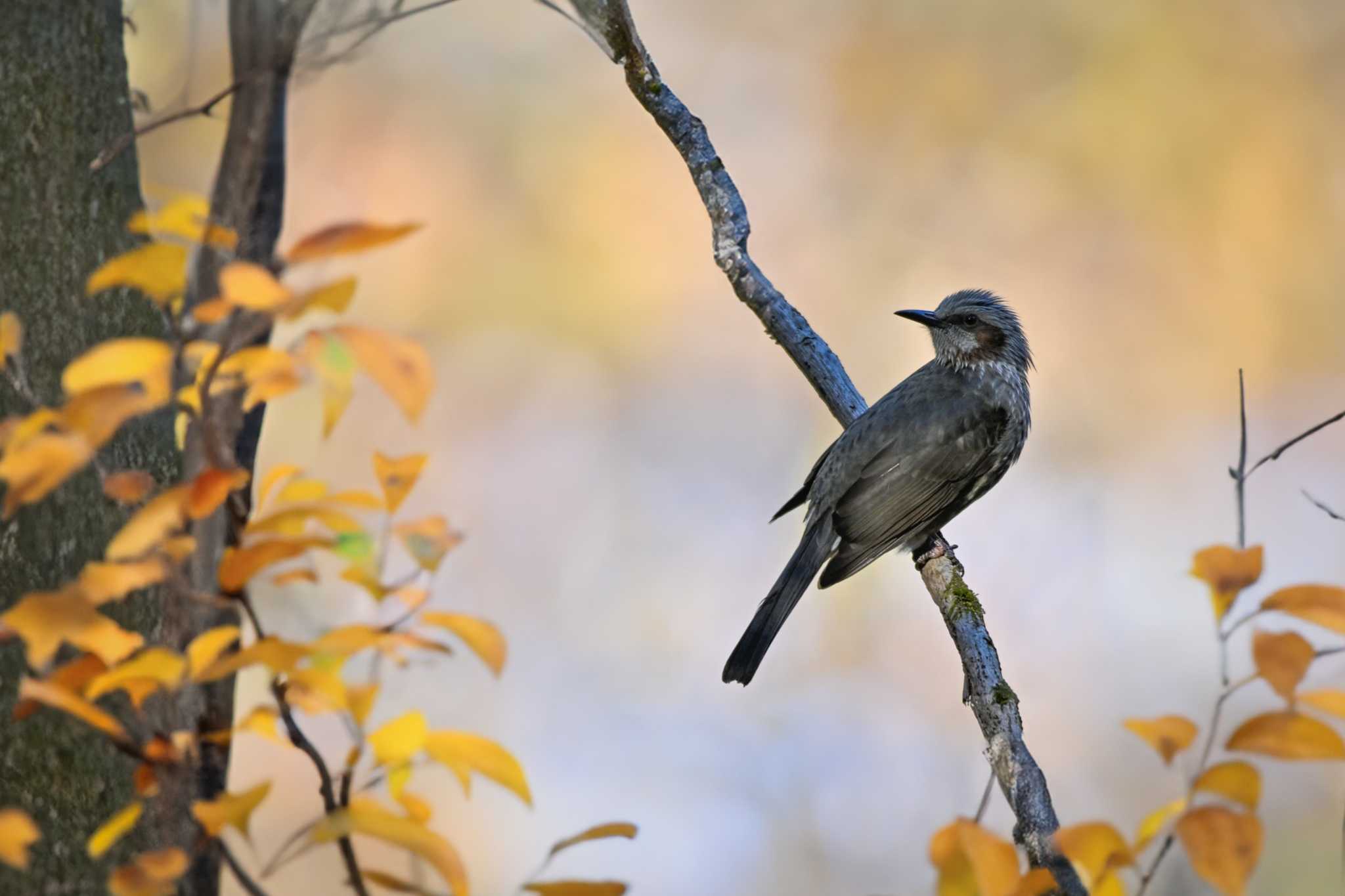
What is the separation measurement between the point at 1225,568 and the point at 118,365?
1150 millimetres

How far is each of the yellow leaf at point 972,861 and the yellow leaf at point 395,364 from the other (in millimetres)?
700

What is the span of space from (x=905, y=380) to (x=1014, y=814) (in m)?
2.57

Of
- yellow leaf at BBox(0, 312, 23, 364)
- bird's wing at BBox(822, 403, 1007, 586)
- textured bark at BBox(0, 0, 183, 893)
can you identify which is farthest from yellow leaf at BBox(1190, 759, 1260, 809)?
bird's wing at BBox(822, 403, 1007, 586)

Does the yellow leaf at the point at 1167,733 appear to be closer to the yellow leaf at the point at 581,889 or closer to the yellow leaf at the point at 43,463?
the yellow leaf at the point at 581,889

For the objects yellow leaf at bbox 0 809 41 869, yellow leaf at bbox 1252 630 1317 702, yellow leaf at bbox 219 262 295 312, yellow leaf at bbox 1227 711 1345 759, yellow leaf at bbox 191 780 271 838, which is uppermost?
yellow leaf at bbox 1252 630 1317 702

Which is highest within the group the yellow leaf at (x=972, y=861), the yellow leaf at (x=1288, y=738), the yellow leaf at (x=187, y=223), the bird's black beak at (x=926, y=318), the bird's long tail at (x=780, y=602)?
the bird's black beak at (x=926, y=318)

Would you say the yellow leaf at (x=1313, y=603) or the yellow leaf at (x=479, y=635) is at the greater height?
the yellow leaf at (x=1313, y=603)

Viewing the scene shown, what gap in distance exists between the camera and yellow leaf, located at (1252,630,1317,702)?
1218 mm

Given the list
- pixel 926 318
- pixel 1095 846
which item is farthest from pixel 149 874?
pixel 926 318

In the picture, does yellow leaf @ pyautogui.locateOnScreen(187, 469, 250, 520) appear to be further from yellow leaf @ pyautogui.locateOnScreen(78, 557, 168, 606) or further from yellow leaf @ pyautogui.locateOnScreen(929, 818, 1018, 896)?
yellow leaf @ pyautogui.locateOnScreen(929, 818, 1018, 896)

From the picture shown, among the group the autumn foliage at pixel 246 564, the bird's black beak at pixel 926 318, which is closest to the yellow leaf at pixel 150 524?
the autumn foliage at pixel 246 564

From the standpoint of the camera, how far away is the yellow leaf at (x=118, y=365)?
44.9 inches

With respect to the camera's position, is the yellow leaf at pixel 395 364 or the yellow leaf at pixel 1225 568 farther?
the yellow leaf at pixel 1225 568

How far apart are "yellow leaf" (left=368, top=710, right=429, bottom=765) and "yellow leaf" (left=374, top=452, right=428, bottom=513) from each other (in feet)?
0.78
